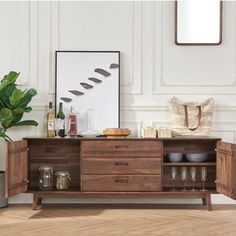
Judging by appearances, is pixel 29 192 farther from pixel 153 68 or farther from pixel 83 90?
pixel 153 68

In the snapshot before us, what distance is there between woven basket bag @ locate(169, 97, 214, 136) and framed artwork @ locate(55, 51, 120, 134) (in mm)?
588

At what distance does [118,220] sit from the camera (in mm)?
4750

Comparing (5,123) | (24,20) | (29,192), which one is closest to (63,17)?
(24,20)

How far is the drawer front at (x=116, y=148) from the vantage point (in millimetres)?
5172

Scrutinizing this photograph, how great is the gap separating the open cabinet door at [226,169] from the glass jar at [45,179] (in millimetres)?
1624

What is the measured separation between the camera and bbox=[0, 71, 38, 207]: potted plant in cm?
520

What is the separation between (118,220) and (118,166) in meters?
0.61

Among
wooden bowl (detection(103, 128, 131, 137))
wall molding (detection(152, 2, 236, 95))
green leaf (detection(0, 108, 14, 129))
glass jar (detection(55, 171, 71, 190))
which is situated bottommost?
glass jar (detection(55, 171, 71, 190))

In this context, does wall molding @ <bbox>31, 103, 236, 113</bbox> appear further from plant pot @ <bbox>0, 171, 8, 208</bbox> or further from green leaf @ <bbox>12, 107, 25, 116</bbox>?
plant pot @ <bbox>0, 171, 8, 208</bbox>

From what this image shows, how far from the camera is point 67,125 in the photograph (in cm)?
557

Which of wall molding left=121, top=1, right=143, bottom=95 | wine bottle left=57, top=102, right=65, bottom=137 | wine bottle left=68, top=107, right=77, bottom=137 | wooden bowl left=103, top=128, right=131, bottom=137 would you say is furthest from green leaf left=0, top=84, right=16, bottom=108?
wall molding left=121, top=1, right=143, bottom=95

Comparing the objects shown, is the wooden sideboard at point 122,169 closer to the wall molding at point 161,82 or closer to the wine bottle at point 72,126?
the wine bottle at point 72,126

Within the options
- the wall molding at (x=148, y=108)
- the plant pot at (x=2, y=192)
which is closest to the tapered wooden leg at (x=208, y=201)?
the wall molding at (x=148, y=108)

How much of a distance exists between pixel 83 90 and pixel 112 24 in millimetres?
760
